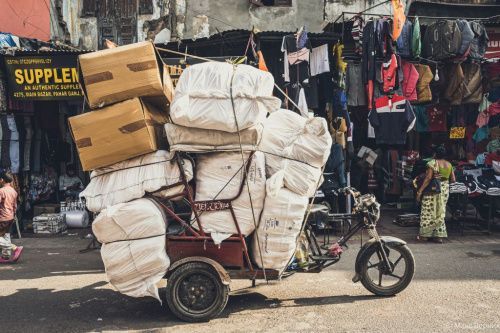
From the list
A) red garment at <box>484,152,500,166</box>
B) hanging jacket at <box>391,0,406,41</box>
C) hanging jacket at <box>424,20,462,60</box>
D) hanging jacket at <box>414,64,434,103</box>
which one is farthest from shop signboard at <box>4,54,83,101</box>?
red garment at <box>484,152,500,166</box>

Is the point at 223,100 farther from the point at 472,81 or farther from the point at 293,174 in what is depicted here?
the point at 472,81

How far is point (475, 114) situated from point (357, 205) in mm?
6828

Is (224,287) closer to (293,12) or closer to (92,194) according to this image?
(92,194)

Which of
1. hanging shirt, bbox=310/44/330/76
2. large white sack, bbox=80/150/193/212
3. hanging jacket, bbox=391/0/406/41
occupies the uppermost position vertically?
hanging jacket, bbox=391/0/406/41

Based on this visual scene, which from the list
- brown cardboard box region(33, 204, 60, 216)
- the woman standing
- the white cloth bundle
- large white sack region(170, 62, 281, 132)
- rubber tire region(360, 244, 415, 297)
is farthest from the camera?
brown cardboard box region(33, 204, 60, 216)

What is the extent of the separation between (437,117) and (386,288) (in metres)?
6.71

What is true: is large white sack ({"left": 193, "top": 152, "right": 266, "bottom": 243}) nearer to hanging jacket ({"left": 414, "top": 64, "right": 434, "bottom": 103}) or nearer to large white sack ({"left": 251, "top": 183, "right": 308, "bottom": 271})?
large white sack ({"left": 251, "top": 183, "right": 308, "bottom": 271})

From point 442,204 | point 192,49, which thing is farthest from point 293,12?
point 442,204

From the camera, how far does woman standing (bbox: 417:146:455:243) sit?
8117 millimetres

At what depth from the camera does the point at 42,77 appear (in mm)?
9195

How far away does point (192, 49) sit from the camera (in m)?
9.80

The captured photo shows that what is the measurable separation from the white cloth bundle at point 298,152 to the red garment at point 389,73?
4556mm

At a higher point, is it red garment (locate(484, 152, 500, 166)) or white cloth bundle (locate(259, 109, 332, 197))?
white cloth bundle (locate(259, 109, 332, 197))

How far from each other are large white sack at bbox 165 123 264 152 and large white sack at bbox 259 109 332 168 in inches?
9.8
